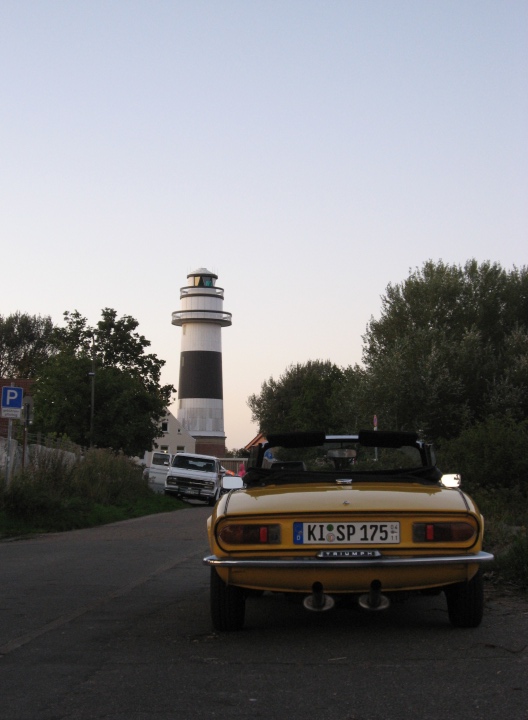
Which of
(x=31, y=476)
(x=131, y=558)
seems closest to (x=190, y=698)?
(x=131, y=558)

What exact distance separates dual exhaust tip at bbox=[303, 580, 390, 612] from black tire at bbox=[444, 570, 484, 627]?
500mm

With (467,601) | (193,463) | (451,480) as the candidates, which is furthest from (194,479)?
(467,601)

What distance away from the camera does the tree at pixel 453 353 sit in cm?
3934

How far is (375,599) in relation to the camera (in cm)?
587

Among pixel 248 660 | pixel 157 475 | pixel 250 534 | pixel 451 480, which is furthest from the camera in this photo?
pixel 157 475

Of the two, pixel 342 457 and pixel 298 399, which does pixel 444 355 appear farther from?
pixel 298 399


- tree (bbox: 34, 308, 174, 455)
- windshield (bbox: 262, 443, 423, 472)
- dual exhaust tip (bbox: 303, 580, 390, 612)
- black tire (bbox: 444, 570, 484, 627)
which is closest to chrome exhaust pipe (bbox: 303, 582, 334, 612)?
dual exhaust tip (bbox: 303, 580, 390, 612)

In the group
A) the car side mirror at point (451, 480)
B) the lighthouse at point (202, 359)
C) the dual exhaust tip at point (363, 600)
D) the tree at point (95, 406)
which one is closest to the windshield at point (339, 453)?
the car side mirror at point (451, 480)

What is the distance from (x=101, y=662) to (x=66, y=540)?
10431 mm

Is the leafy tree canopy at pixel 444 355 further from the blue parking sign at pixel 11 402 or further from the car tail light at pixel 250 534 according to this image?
the car tail light at pixel 250 534

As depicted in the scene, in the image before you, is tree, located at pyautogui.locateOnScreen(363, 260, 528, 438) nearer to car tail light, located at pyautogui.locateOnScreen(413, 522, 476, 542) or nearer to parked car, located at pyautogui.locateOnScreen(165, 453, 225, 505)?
parked car, located at pyautogui.locateOnScreen(165, 453, 225, 505)

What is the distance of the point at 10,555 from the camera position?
12812 mm

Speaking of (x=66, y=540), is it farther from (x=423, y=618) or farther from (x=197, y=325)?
(x=197, y=325)

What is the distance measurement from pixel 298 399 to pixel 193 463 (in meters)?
39.5
